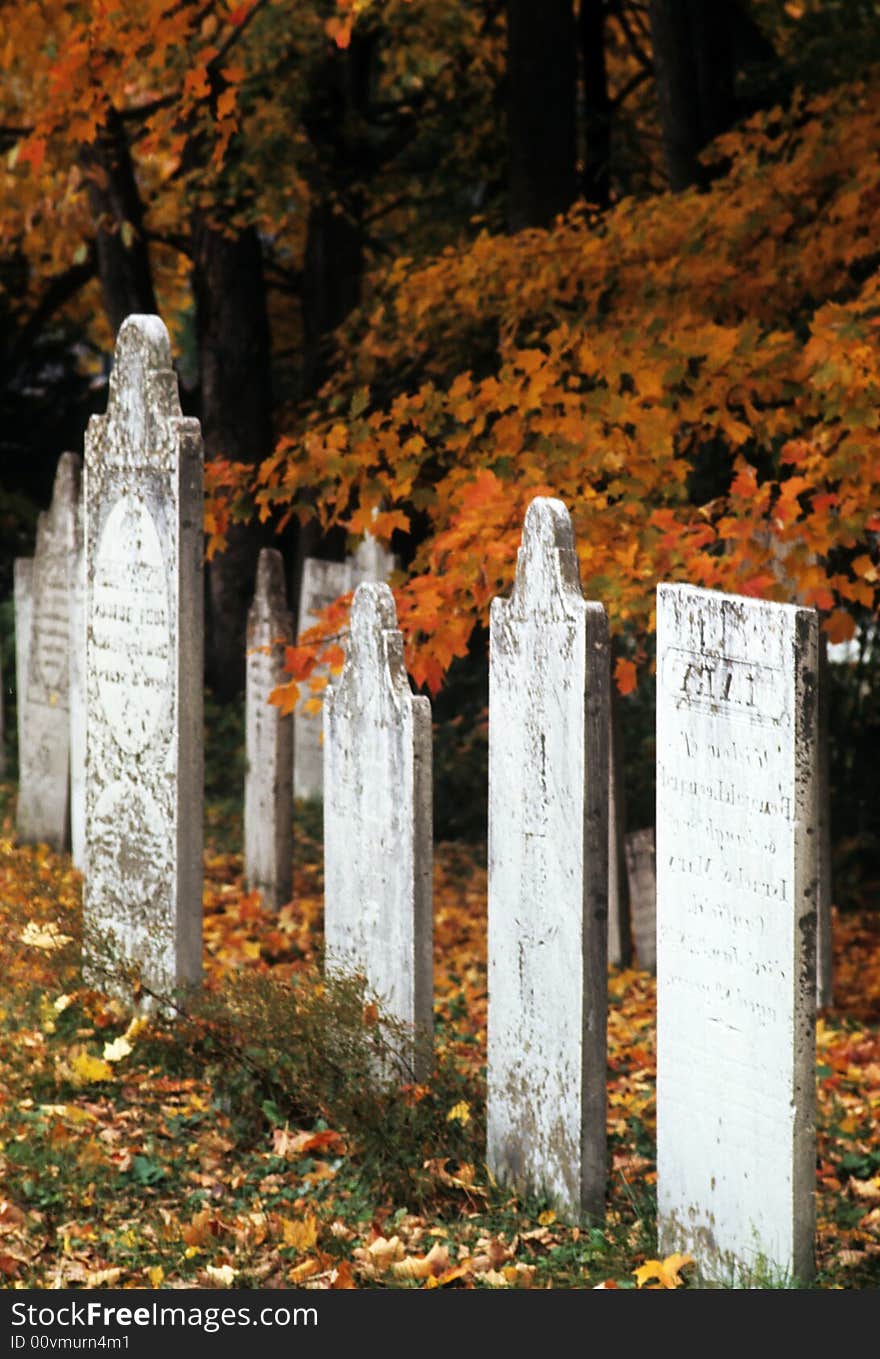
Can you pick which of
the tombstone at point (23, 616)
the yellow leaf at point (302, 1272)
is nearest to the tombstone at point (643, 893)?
the tombstone at point (23, 616)

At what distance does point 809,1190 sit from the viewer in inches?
178

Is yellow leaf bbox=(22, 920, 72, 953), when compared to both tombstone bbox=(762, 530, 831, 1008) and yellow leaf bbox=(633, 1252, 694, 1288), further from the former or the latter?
tombstone bbox=(762, 530, 831, 1008)

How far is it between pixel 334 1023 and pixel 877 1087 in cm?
264

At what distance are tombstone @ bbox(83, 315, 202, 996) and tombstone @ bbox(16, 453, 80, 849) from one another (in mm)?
2815

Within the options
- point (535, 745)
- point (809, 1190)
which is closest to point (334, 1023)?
point (535, 745)

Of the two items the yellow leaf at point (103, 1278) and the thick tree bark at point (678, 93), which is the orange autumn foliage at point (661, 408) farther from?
the yellow leaf at point (103, 1278)

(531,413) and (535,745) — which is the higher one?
(531,413)

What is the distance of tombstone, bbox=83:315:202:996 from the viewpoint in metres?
6.61

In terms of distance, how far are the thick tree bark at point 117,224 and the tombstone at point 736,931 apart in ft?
25.6

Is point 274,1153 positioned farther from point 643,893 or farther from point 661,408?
point 643,893

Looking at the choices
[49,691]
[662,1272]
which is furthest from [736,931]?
[49,691]

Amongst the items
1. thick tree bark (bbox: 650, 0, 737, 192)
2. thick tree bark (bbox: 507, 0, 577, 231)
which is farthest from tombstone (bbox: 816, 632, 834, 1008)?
thick tree bark (bbox: 507, 0, 577, 231)

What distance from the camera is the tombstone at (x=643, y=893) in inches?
351

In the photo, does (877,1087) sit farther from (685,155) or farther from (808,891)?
(685,155)
